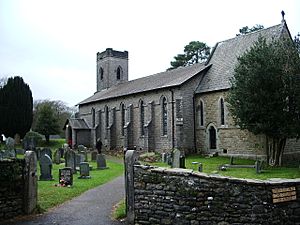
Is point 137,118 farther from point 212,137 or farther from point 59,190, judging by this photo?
point 59,190

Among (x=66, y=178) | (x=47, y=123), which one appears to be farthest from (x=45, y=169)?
(x=47, y=123)

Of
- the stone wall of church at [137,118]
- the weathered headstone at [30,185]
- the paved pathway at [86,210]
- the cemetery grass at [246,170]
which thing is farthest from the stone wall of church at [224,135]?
the weathered headstone at [30,185]

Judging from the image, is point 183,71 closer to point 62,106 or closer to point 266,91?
point 266,91

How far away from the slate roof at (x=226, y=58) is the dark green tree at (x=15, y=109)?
22.6 m

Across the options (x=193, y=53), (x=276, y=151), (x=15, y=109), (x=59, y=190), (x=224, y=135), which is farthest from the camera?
(x=193, y=53)

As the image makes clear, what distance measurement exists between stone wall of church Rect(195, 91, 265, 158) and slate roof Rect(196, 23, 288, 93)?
820mm

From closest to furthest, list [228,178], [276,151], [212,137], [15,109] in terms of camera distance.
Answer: [228,178], [276,151], [212,137], [15,109]

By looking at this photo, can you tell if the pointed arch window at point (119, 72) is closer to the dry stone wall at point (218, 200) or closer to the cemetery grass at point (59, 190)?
the cemetery grass at point (59, 190)

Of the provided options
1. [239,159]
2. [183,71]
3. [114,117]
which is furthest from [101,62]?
[239,159]

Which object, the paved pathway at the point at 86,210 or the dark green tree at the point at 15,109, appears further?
the dark green tree at the point at 15,109

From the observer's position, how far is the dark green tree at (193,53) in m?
56.3

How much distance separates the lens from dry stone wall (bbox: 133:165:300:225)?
7.54m

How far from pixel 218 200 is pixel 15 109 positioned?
37326 millimetres

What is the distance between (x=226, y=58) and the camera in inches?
1171
